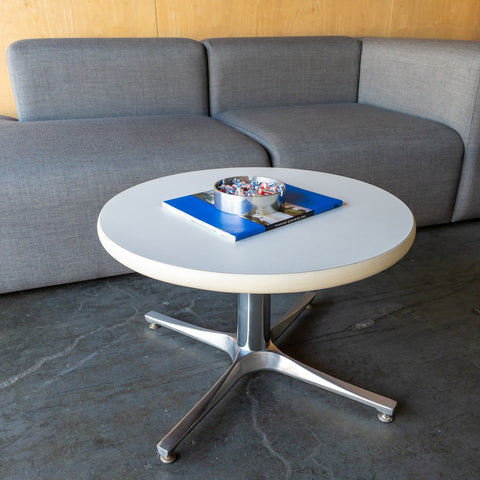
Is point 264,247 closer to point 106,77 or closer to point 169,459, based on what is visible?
point 169,459

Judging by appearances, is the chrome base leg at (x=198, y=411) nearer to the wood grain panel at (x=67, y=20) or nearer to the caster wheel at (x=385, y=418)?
the caster wheel at (x=385, y=418)

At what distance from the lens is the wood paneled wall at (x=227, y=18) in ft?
6.48

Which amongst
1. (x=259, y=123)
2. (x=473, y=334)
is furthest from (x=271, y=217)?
(x=259, y=123)

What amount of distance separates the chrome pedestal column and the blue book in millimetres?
224

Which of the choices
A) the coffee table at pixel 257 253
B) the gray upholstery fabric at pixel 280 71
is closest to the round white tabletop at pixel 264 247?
the coffee table at pixel 257 253

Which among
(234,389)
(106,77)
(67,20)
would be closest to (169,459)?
(234,389)

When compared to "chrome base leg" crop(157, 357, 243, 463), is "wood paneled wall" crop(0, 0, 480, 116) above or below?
above

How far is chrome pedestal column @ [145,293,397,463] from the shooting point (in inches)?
37.5

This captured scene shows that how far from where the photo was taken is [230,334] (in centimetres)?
120

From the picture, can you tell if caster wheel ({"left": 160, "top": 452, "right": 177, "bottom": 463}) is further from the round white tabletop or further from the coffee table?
the round white tabletop

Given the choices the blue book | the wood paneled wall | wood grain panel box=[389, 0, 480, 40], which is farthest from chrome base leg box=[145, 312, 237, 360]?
wood grain panel box=[389, 0, 480, 40]

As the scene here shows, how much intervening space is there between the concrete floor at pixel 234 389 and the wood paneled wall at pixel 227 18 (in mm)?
1171

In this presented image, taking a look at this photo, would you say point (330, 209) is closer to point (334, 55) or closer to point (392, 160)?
point (392, 160)

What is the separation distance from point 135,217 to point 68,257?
0.59 metres
